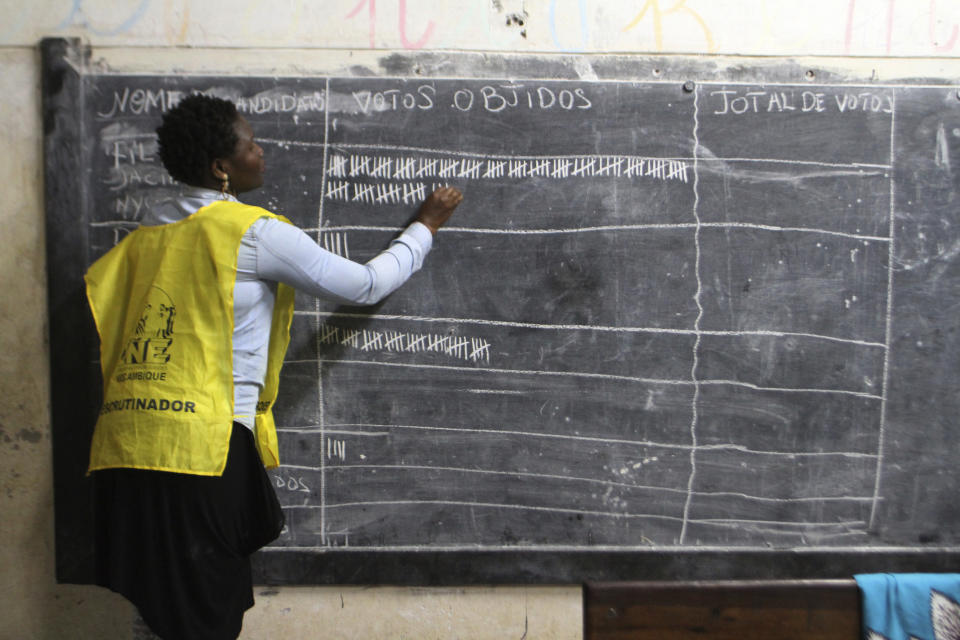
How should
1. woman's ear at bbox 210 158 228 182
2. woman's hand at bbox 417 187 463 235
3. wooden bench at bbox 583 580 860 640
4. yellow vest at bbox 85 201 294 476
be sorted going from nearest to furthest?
yellow vest at bbox 85 201 294 476 < woman's ear at bbox 210 158 228 182 < wooden bench at bbox 583 580 860 640 < woman's hand at bbox 417 187 463 235

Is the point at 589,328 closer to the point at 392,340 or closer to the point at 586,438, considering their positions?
the point at 586,438

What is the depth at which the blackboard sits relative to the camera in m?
1.58

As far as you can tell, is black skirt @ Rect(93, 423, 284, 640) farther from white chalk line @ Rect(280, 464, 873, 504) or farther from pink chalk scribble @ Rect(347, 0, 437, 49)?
pink chalk scribble @ Rect(347, 0, 437, 49)

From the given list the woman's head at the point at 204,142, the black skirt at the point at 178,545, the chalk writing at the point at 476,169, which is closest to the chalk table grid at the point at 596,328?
the chalk writing at the point at 476,169

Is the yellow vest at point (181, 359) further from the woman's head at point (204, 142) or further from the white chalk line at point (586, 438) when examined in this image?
the white chalk line at point (586, 438)

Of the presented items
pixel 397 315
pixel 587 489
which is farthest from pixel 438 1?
pixel 587 489

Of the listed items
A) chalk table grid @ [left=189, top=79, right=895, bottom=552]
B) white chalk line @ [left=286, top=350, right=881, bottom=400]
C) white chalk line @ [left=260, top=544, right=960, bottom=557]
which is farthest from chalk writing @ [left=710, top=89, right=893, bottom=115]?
white chalk line @ [left=260, top=544, right=960, bottom=557]

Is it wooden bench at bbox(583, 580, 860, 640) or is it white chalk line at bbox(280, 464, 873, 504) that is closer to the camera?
wooden bench at bbox(583, 580, 860, 640)

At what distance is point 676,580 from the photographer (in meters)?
1.64

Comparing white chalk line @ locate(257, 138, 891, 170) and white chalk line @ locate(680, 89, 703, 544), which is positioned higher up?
white chalk line @ locate(257, 138, 891, 170)

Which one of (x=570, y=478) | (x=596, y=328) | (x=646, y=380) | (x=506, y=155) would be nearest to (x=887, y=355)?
(x=646, y=380)

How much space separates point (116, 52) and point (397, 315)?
99 centimetres

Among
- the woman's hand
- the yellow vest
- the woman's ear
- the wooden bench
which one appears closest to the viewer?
the yellow vest

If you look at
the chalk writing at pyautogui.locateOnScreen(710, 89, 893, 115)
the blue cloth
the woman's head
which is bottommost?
the blue cloth
